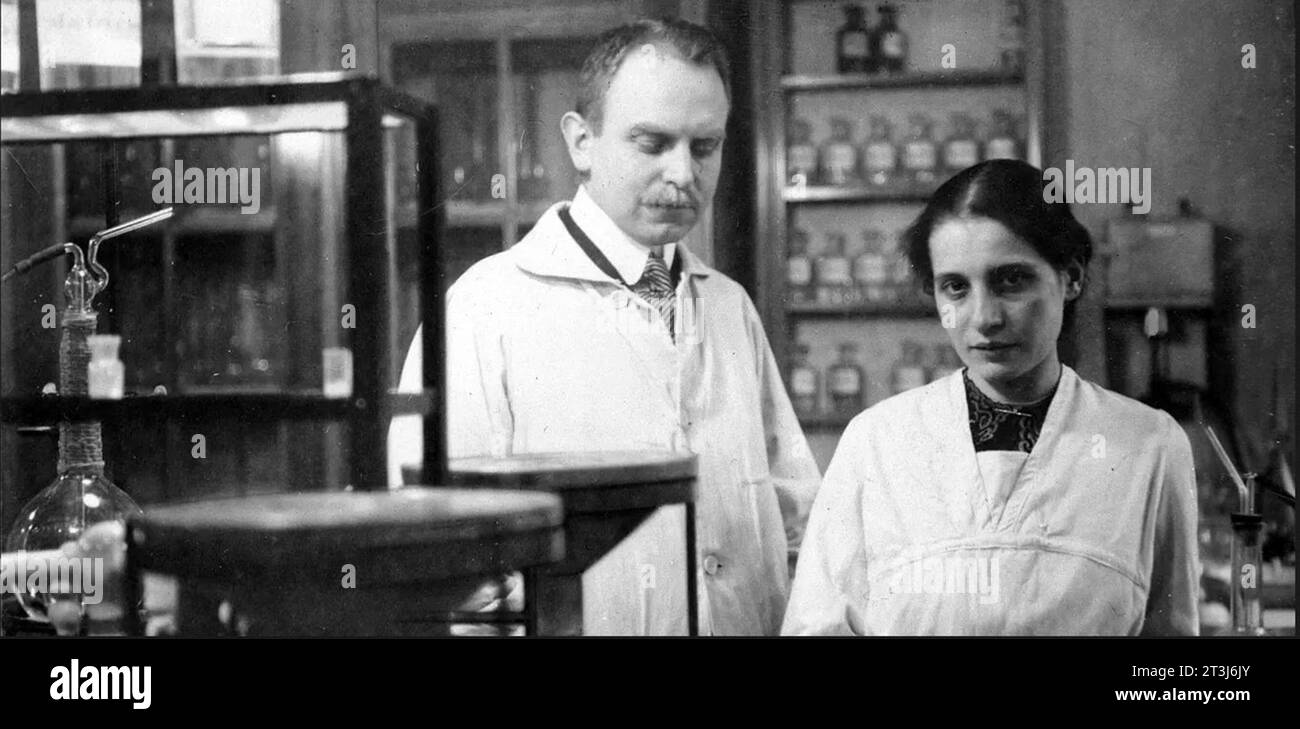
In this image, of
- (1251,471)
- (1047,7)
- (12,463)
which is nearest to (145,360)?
(12,463)

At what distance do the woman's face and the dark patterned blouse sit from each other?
0.01 metres

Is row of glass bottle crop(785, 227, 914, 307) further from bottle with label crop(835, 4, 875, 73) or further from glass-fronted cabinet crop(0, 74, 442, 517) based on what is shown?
glass-fronted cabinet crop(0, 74, 442, 517)

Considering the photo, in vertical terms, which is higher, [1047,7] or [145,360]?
[1047,7]

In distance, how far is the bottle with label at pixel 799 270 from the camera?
1.71 metres

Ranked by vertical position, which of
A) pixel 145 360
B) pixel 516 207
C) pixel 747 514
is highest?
pixel 516 207

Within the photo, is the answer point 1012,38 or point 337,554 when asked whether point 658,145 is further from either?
point 337,554

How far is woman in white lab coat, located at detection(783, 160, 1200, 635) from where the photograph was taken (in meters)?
1.68

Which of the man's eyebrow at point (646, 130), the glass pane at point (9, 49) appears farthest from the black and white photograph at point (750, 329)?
the glass pane at point (9, 49)

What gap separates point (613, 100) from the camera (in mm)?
1716

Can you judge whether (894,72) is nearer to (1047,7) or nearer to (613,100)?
(1047,7)

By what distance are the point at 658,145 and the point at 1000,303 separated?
0.52 meters

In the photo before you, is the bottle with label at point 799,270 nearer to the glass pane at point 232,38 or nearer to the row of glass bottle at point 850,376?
the row of glass bottle at point 850,376

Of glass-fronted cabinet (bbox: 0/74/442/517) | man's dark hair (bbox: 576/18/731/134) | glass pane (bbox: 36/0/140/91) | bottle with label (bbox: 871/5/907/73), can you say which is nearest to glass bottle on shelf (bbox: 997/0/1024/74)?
bottle with label (bbox: 871/5/907/73)

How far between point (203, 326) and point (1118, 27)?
1.36 meters
